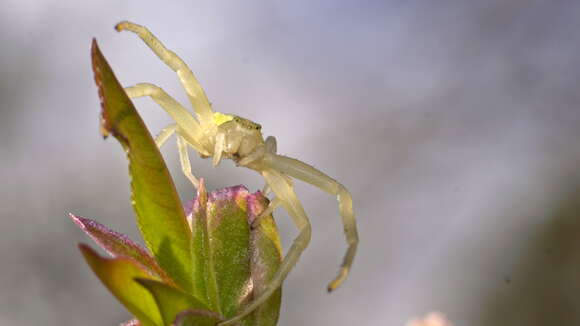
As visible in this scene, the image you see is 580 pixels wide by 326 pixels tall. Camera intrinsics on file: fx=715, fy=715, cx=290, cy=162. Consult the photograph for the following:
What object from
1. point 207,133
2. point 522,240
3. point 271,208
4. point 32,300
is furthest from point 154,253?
point 522,240

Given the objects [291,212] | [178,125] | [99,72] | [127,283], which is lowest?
[291,212]

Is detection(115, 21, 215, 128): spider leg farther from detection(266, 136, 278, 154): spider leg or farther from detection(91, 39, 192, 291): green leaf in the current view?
detection(91, 39, 192, 291): green leaf

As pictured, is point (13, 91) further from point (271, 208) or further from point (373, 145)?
point (271, 208)

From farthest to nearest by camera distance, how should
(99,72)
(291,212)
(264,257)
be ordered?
(291,212)
(264,257)
(99,72)

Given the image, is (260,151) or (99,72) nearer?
(99,72)

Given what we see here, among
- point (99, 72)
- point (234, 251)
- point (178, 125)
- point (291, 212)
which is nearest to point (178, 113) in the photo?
point (178, 125)

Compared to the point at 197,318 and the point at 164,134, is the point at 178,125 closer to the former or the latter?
the point at 164,134
